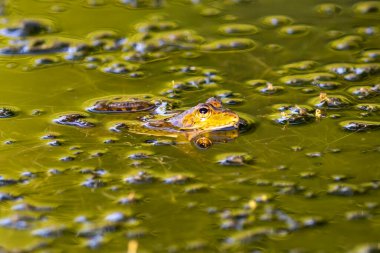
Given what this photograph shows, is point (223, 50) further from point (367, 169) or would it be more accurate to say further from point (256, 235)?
point (256, 235)

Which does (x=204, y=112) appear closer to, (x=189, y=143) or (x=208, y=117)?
(x=208, y=117)

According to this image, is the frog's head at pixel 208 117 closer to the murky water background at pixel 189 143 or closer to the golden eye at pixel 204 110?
the golden eye at pixel 204 110

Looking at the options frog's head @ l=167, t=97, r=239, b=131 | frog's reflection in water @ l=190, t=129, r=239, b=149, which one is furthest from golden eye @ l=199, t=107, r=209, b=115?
frog's reflection in water @ l=190, t=129, r=239, b=149

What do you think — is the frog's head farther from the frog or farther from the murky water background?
the murky water background

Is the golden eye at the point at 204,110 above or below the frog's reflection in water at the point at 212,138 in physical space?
above

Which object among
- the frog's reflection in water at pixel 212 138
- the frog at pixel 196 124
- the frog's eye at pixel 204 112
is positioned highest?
the frog's eye at pixel 204 112

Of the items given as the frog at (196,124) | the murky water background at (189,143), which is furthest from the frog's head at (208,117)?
the murky water background at (189,143)

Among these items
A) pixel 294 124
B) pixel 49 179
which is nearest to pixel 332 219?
pixel 294 124
